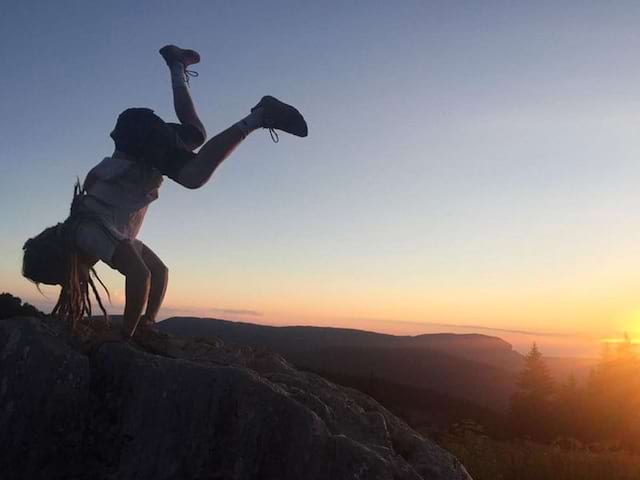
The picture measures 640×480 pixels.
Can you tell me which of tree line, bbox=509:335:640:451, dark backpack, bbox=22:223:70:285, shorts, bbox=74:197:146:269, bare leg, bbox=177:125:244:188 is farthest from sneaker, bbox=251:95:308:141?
tree line, bbox=509:335:640:451

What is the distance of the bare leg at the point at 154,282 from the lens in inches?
204

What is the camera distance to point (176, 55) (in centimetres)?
536

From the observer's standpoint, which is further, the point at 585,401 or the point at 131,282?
the point at 585,401

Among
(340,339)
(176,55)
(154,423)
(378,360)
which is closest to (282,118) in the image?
(176,55)

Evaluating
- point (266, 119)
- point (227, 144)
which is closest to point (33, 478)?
point (227, 144)

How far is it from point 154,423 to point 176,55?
10.6 feet

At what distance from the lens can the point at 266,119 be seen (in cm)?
481

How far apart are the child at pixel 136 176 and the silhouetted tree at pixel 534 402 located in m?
17.5

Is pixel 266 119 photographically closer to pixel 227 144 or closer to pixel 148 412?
pixel 227 144

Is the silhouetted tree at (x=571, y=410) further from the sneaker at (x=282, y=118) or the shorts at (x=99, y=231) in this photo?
the shorts at (x=99, y=231)

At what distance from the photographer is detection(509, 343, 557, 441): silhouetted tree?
23.9m

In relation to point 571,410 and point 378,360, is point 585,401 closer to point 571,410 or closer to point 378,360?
point 571,410

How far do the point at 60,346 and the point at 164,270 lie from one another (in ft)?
5.35

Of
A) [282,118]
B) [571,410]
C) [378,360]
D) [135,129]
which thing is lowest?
[571,410]
